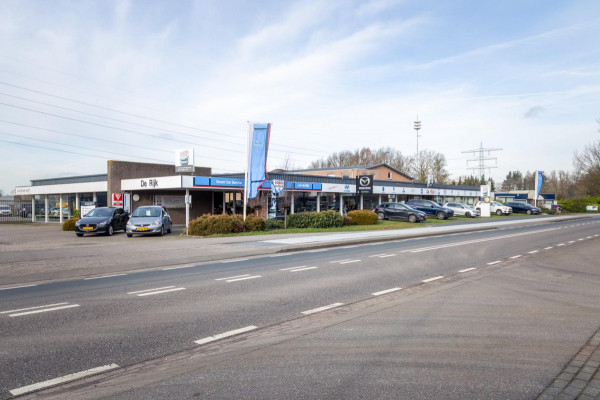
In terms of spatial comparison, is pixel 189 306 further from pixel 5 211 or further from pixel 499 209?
pixel 499 209

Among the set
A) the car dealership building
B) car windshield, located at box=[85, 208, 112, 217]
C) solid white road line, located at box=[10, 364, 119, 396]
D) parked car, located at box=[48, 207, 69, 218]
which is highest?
the car dealership building

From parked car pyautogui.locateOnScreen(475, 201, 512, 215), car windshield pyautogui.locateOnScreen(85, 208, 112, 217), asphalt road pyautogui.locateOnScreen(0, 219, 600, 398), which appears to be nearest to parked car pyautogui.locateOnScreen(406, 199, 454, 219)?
parked car pyautogui.locateOnScreen(475, 201, 512, 215)

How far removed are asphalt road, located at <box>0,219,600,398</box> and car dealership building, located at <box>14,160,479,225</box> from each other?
1790 centimetres

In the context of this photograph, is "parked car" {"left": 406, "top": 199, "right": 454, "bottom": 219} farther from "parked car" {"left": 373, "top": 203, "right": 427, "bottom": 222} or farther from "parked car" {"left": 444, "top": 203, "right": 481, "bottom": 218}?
"parked car" {"left": 373, "top": 203, "right": 427, "bottom": 222}

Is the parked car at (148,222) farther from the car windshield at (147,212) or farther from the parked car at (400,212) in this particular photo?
the parked car at (400,212)

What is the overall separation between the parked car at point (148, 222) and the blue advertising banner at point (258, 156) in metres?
5.18

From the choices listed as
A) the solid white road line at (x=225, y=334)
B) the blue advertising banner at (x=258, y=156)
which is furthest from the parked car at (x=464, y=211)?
the solid white road line at (x=225, y=334)

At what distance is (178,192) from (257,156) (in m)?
11.5

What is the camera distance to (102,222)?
918 inches

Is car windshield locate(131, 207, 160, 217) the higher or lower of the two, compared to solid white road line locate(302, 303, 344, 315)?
higher

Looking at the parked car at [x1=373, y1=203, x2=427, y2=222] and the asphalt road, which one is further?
the parked car at [x1=373, y1=203, x2=427, y2=222]

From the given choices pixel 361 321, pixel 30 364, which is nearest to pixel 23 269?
pixel 30 364

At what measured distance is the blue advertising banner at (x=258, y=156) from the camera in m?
25.8

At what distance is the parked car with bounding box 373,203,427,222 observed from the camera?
34594 mm
